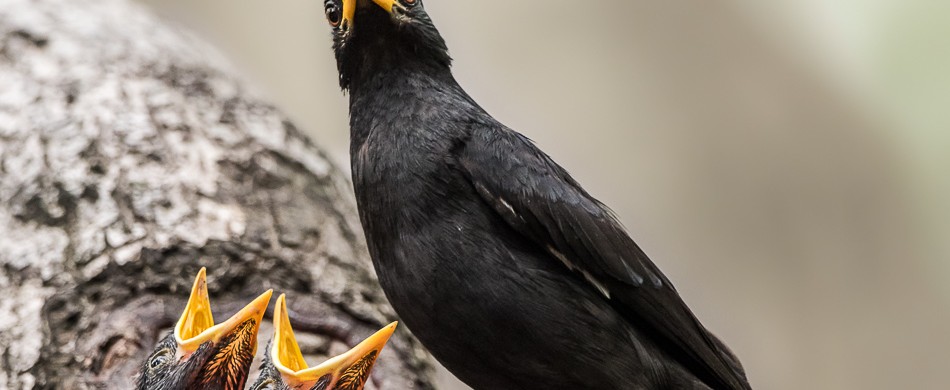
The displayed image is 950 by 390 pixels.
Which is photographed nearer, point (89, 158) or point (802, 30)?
point (89, 158)

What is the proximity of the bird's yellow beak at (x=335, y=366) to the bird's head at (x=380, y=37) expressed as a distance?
101 centimetres

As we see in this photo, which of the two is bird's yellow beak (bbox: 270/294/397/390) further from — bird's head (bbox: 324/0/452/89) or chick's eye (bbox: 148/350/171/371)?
bird's head (bbox: 324/0/452/89)

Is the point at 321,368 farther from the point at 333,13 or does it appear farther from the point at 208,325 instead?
the point at 333,13

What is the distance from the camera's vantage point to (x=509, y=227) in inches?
140

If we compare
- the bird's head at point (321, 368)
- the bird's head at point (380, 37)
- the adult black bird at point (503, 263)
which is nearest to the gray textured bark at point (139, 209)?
the bird's head at point (321, 368)

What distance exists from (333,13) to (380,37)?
0.24 m

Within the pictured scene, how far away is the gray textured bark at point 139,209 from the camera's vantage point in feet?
13.0

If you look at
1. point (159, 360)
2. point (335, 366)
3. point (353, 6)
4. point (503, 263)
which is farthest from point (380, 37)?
Result: point (159, 360)

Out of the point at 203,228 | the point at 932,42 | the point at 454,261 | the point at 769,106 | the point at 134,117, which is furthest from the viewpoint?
the point at 769,106

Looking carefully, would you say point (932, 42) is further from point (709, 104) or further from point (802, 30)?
point (709, 104)

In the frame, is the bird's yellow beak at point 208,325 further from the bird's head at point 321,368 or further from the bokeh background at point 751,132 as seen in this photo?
the bokeh background at point 751,132

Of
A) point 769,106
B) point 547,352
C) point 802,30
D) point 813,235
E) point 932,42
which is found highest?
point 932,42

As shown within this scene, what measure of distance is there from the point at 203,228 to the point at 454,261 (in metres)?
1.50

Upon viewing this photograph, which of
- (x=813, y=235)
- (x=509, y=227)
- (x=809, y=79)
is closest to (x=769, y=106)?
(x=809, y=79)
